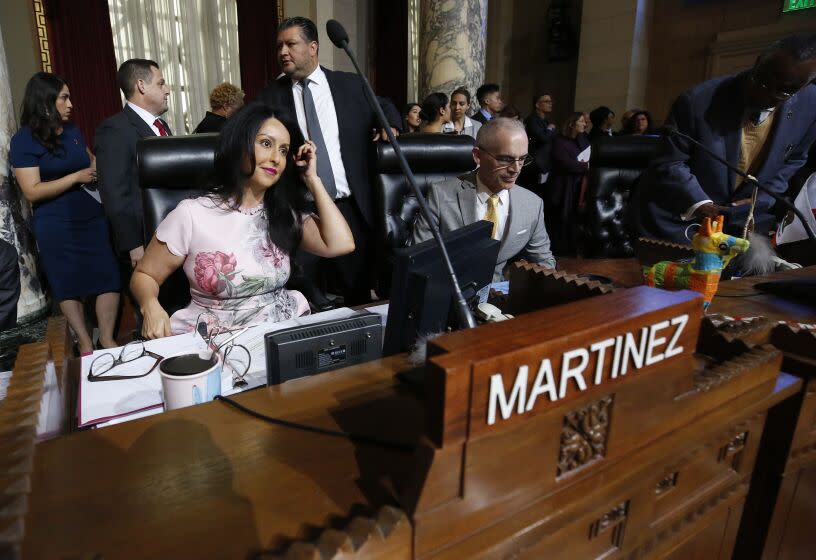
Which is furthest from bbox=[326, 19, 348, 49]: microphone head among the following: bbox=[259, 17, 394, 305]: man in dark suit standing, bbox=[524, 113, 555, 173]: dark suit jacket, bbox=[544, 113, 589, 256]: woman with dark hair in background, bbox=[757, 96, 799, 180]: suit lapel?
bbox=[524, 113, 555, 173]: dark suit jacket

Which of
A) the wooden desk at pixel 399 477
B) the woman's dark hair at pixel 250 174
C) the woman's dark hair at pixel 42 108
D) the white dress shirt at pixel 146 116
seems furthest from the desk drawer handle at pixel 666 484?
the woman's dark hair at pixel 42 108

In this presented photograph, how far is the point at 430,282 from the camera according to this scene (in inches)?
30.4

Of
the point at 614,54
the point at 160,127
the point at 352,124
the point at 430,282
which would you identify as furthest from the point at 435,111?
the point at 614,54

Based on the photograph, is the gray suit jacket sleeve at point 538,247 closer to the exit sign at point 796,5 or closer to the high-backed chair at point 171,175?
the high-backed chair at point 171,175

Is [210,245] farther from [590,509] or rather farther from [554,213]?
[554,213]

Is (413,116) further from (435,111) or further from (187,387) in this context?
(187,387)

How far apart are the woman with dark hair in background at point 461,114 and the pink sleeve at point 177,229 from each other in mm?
3196

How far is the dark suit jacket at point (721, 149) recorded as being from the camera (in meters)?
Answer: 1.93

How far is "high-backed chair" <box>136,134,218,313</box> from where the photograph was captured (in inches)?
64.9

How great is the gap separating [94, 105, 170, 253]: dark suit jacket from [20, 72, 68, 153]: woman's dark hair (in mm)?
273

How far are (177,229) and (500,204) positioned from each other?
1.05m

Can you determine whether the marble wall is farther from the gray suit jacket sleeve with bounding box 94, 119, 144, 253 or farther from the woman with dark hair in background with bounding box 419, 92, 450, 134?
the gray suit jacket sleeve with bounding box 94, 119, 144, 253

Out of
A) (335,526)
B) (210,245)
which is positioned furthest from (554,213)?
(335,526)

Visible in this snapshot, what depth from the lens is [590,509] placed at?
0.57 metres
